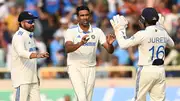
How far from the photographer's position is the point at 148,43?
14180mm

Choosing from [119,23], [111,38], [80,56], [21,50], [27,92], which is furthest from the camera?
[80,56]

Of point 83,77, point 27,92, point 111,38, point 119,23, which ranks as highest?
point 119,23

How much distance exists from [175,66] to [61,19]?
3818mm

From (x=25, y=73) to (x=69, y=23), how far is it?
6674mm

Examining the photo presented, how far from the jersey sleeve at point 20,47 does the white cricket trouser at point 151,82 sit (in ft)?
7.16

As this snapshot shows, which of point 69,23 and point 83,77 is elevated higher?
point 69,23

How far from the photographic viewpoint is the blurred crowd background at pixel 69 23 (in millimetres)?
20906

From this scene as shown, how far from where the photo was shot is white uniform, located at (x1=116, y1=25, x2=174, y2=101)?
14180mm

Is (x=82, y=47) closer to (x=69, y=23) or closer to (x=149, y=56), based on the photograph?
(x=149, y=56)

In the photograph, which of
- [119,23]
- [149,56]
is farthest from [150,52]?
[119,23]

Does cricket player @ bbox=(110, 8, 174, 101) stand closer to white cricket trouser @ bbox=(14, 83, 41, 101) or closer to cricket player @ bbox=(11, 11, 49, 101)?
cricket player @ bbox=(11, 11, 49, 101)

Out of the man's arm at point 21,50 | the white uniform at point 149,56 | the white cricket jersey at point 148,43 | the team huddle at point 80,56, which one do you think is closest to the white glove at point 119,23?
the team huddle at point 80,56

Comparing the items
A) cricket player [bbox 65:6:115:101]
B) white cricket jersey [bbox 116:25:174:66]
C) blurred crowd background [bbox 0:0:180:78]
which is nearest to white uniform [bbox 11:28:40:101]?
cricket player [bbox 65:6:115:101]

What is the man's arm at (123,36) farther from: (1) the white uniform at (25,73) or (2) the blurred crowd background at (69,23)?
(2) the blurred crowd background at (69,23)
